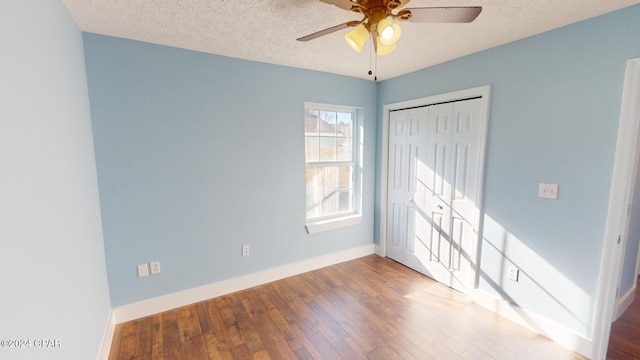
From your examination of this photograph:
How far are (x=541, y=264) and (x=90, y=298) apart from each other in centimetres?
324

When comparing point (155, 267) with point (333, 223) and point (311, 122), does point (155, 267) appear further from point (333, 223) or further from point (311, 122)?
point (311, 122)

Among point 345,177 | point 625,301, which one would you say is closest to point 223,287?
point 345,177

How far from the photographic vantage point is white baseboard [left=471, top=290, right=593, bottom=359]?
1.92m

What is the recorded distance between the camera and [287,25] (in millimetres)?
1919

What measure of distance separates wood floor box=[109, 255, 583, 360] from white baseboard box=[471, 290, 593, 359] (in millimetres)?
57

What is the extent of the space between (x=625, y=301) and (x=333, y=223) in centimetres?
287

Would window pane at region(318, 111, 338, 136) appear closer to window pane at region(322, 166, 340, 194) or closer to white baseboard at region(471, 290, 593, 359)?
window pane at region(322, 166, 340, 194)

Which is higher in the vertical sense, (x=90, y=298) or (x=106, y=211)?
(x=106, y=211)

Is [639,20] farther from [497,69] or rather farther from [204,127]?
[204,127]

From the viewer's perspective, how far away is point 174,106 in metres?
2.31

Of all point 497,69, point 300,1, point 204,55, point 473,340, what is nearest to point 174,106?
point 204,55

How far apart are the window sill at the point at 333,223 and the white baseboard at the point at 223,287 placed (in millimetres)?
363

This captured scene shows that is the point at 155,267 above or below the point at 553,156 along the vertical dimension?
below

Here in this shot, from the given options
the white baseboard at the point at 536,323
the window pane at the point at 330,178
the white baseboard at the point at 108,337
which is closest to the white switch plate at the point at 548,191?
the white baseboard at the point at 536,323
